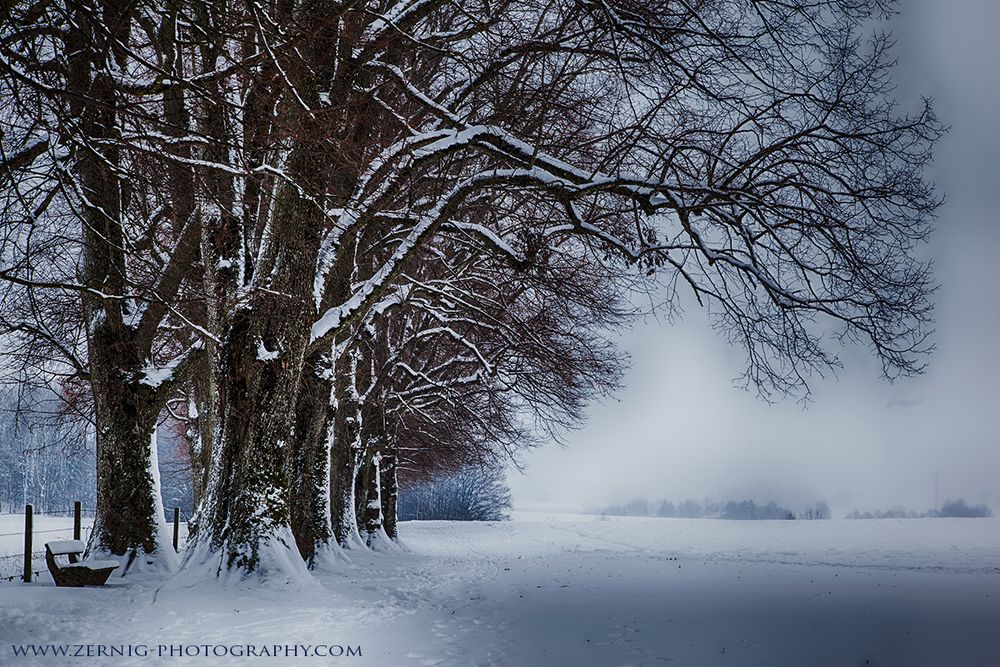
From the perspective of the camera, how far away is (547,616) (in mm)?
10617

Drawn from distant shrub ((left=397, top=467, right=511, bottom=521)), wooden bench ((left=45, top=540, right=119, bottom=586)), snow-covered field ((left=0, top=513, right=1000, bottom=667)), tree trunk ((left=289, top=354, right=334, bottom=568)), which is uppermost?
tree trunk ((left=289, top=354, right=334, bottom=568))

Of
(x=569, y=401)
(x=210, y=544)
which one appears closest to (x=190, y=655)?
(x=210, y=544)

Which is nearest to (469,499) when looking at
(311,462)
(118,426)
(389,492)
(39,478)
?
(39,478)

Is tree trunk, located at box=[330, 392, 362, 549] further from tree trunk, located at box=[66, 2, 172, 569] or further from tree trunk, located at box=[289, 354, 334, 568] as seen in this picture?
tree trunk, located at box=[66, 2, 172, 569]

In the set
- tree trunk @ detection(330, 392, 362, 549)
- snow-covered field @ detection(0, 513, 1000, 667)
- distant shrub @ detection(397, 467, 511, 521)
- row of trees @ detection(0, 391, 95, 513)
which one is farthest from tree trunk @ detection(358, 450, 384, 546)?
row of trees @ detection(0, 391, 95, 513)

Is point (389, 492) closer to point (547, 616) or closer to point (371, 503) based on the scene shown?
point (371, 503)

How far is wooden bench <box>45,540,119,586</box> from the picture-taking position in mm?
11961

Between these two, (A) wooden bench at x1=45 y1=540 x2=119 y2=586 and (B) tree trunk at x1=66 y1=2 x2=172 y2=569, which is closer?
(A) wooden bench at x1=45 y1=540 x2=119 y2=586

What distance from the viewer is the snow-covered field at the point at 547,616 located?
780cm

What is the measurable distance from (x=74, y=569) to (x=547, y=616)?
6597mm

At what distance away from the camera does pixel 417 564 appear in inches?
773

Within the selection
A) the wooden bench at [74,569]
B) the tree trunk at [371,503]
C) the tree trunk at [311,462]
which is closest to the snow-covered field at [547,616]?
the wooden bench at [74,569]

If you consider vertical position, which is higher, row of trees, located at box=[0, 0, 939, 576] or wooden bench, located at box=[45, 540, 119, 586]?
row of trees, located at box=[0, 0, 939, 576]

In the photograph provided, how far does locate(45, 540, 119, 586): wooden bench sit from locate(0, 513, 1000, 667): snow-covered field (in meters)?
0.35
